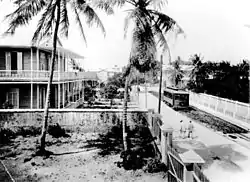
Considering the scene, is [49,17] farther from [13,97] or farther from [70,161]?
[13,97]

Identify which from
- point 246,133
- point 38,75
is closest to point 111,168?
point 246,133

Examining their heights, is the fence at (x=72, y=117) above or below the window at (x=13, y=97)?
below

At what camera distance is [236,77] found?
70.6 ft

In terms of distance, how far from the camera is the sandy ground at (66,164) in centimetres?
793

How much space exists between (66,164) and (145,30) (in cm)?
561

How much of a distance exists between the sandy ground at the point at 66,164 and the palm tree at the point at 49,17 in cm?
87

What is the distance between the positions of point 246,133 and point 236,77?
8667mm

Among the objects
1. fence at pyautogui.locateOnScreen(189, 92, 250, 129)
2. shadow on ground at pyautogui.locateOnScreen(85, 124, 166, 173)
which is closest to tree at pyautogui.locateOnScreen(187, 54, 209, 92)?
fence at pyautogui.locateOnScreen(189, 92, 250, 129)

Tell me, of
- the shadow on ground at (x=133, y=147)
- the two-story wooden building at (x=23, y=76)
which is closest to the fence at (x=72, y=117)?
the shadow on ground at (x=133, y=147)

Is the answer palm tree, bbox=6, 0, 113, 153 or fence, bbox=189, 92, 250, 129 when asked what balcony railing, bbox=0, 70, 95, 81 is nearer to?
palm tree, bbox=6, 0, 113, 153

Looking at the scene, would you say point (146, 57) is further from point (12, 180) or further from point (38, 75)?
point (38, 75)

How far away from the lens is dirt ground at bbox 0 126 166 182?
26.2 feet

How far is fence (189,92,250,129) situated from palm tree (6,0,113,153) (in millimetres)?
10481

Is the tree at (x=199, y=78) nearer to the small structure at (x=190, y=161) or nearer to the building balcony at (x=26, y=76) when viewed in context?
the building balcony at (x=26, y=76)
